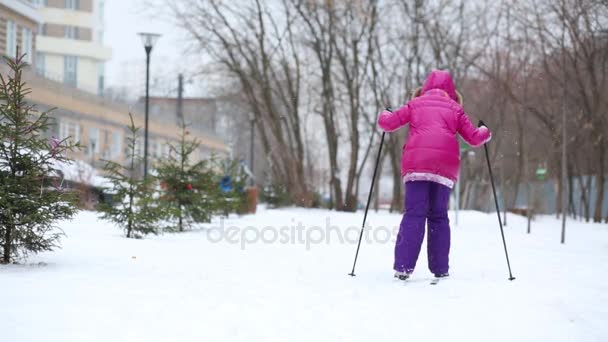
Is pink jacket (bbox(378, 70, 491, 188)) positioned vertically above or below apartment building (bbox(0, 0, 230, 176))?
below

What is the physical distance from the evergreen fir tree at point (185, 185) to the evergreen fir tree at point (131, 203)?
221 cm

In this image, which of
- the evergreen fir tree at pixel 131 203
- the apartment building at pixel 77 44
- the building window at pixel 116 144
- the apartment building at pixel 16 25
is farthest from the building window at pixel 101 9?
the evergreen fir tree at pixel 131 203

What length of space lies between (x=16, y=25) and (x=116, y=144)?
27.8m

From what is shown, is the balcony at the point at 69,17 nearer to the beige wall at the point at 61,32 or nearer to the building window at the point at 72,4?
the building window at the point at 72,4

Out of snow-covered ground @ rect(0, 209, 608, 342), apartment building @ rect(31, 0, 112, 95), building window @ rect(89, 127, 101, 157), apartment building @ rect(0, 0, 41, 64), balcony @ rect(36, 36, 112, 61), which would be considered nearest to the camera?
snow-covered ground @ rect(0, 209, 608, 342)

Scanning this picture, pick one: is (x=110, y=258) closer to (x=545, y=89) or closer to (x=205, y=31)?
(x=205, y=31)

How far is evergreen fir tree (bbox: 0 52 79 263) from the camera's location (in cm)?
718

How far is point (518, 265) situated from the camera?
893 cm

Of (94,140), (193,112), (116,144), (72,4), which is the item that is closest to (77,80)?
(116,144)

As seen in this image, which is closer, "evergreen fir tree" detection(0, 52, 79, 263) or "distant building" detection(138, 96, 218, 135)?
"evergreen fir tree" detection(0, 52, 79, 263)

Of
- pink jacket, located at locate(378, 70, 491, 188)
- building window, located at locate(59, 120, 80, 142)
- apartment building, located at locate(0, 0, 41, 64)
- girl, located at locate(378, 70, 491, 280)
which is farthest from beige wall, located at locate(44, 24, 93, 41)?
girl, located at locate(378, 70, 491, 280)

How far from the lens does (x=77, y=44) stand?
70375mm

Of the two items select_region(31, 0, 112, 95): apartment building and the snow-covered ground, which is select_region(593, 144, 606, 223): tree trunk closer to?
the snow-covered ground

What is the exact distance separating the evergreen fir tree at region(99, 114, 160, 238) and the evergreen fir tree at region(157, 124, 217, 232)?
221 cm
